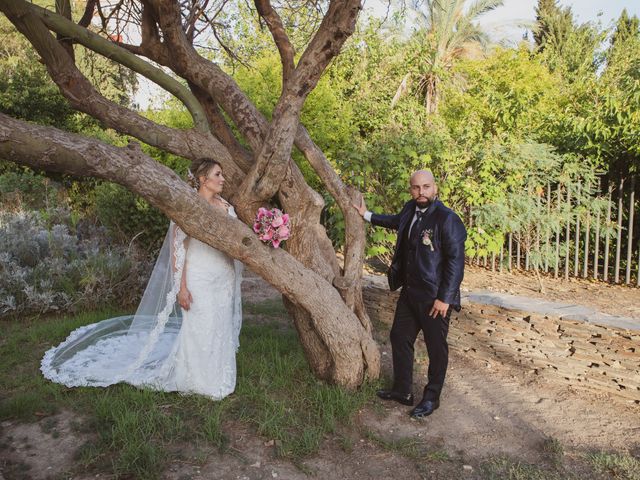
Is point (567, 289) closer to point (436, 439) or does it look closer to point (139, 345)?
point (436, 439)

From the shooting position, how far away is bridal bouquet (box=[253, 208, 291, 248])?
12.5 ft

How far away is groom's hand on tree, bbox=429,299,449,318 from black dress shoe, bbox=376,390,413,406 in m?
0.74

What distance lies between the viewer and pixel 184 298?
4289 mm

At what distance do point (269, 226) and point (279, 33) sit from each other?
152 cm

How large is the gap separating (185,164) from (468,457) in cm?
770

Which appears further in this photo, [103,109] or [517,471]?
[103,109]

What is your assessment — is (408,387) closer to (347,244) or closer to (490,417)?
(490,417)

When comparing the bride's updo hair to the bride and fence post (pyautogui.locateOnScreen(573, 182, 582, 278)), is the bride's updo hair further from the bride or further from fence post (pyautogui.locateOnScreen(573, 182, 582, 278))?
fence post (pyautogui.locateOnScreen(573, 182, 582, 278))

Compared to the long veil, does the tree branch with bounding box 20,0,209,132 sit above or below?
above

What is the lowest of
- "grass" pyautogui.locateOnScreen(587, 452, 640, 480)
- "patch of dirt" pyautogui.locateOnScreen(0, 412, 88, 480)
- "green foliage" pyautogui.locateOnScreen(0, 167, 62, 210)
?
"patch of dirt" pyautogui.locateOnScreen(0, 412, 88, 480)

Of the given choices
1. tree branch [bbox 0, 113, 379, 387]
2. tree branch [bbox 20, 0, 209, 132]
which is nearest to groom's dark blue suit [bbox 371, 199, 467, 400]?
tree branch [bbox 0, 113, 379, 387]

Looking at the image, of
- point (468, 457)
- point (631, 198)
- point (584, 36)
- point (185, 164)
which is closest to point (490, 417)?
A: point (468, 457)

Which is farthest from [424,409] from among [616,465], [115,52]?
[115,52]

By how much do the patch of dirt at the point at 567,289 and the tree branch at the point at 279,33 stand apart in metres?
4.40
